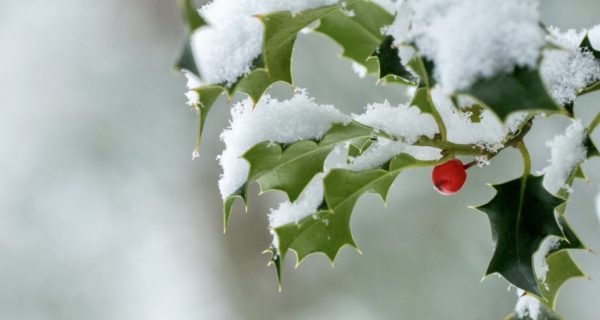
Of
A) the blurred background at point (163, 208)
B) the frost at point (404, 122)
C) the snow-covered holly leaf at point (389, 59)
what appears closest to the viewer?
the snow-covered holly leaf at point (389, 59)

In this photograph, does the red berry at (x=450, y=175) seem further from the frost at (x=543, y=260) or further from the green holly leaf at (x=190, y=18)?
the green holly leaf at (x=190, y=18)

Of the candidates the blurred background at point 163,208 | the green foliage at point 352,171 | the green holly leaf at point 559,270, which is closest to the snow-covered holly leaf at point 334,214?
the green foliage at point 352,171

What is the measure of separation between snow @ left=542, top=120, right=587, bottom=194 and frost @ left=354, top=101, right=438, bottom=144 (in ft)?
0.47

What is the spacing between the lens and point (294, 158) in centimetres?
76

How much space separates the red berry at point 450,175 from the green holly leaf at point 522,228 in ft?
0.16

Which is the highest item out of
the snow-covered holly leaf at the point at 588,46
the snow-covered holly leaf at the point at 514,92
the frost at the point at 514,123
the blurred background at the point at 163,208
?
the snow-covered holly leaf at the point at 514,92

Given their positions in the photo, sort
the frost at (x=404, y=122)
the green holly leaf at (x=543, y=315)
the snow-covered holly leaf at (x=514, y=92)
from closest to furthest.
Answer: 1. the snow-covered holly leaf at (x=514, y=92)
2. the frost at (x=404, y=122)
3. the green holly leaf at (x=543, y=315)

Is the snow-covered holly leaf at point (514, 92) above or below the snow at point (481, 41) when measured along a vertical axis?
below

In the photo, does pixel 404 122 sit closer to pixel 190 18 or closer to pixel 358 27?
pixel 358 27

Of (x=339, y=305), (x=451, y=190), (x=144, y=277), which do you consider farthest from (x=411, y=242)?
(x=451, y=190)

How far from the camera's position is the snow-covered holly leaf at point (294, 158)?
72 centimetres

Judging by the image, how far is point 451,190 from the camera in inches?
31.1

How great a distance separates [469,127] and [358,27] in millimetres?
175

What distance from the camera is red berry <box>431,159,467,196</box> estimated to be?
30.7 inches
